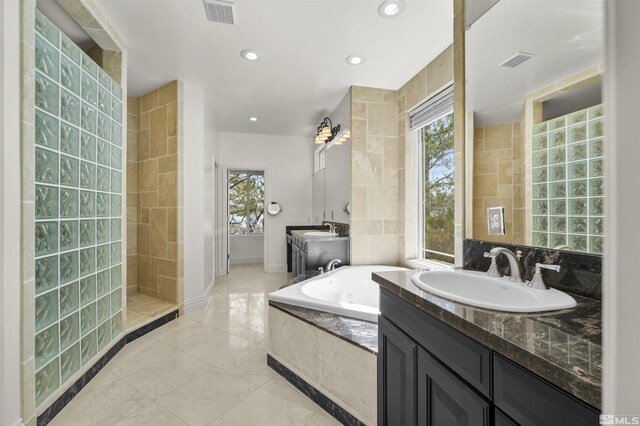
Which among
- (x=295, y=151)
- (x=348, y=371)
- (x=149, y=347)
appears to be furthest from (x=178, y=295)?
(x=295, y=151)

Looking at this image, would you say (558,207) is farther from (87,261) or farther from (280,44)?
(87,261)

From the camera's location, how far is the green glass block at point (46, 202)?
4.97 ft

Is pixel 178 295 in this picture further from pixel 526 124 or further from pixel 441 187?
pixel 526 124

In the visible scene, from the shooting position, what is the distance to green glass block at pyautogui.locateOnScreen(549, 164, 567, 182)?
42.1 inches

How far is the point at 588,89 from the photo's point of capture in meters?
1.00

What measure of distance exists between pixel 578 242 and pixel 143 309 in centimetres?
339

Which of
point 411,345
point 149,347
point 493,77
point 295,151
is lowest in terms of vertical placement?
point 149,347

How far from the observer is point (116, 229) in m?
2.31

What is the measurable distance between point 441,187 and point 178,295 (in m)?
2.92

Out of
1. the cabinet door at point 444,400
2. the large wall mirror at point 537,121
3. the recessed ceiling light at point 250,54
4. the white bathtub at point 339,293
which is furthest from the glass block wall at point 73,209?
the large wall mirror at point 537,121

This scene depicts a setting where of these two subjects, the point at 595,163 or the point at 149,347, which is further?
the point at 149,347

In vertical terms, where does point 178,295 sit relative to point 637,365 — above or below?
below

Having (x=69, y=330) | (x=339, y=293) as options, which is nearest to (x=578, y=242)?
(x=339, y=293)

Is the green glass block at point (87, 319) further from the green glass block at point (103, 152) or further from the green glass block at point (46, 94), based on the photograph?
the green glass block at point (46, 94)
